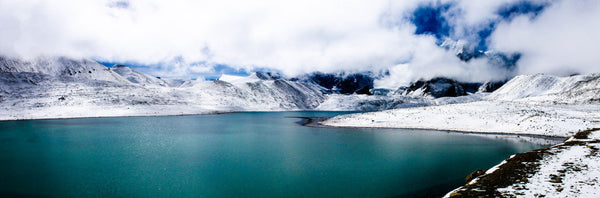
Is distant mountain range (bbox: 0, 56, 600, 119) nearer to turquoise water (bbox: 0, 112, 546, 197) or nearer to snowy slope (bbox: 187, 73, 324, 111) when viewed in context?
snowy slope (bbox: 187, 73, 324, 111)

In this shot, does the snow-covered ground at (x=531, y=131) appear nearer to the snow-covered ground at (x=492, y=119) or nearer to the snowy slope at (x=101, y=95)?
the snow-covered ground at (x=492, y=119)

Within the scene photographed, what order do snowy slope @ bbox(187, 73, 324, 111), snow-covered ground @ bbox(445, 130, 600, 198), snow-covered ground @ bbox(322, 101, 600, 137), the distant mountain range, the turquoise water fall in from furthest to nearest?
1. snowy slope @ bbox(187, 73, 324, 111)
2. the distant mountain range
3. snow-covered ground @ bbox(322, 101, 600, 137)
4. the turquoise water
5. snow-covered ground @ bbox(445, 130, 600, 198)

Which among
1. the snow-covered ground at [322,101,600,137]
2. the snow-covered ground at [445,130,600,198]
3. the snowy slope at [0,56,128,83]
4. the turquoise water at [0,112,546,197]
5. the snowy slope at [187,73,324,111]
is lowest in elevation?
the turquoise water at [0,112,546,197]

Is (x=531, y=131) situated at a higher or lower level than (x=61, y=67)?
lower

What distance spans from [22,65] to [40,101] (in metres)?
74.1

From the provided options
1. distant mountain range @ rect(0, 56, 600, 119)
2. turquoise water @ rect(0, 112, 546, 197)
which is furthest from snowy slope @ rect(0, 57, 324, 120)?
turquoise water @ rect(0, 112, 546, 197)

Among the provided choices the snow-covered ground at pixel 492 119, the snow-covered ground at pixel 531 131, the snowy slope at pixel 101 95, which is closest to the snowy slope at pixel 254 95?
the snowy slope at pixel 101 95

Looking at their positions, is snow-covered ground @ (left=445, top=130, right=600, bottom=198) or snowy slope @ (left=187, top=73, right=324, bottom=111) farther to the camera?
snowy slope @ (left=187, top=73, right=324, bottom=111)

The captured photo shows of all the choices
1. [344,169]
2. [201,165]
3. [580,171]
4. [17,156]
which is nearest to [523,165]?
[580,171]

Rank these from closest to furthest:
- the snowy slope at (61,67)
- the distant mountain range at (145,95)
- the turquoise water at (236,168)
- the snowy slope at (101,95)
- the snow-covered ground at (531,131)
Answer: the snow-covered ground at (531,131) → the turquoise water at (236,168) → the snowy slope at (101,95) → the distant mountain range at (145,95) → the snowy slope at (61,67)

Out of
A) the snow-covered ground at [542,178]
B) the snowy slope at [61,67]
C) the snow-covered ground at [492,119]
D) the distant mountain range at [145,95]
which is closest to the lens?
the snow-covered ground at [542,178]

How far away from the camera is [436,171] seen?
19391mm

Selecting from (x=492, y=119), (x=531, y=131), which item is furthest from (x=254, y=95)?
(x=531, y=131)

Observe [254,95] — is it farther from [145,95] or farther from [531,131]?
[531,131]
